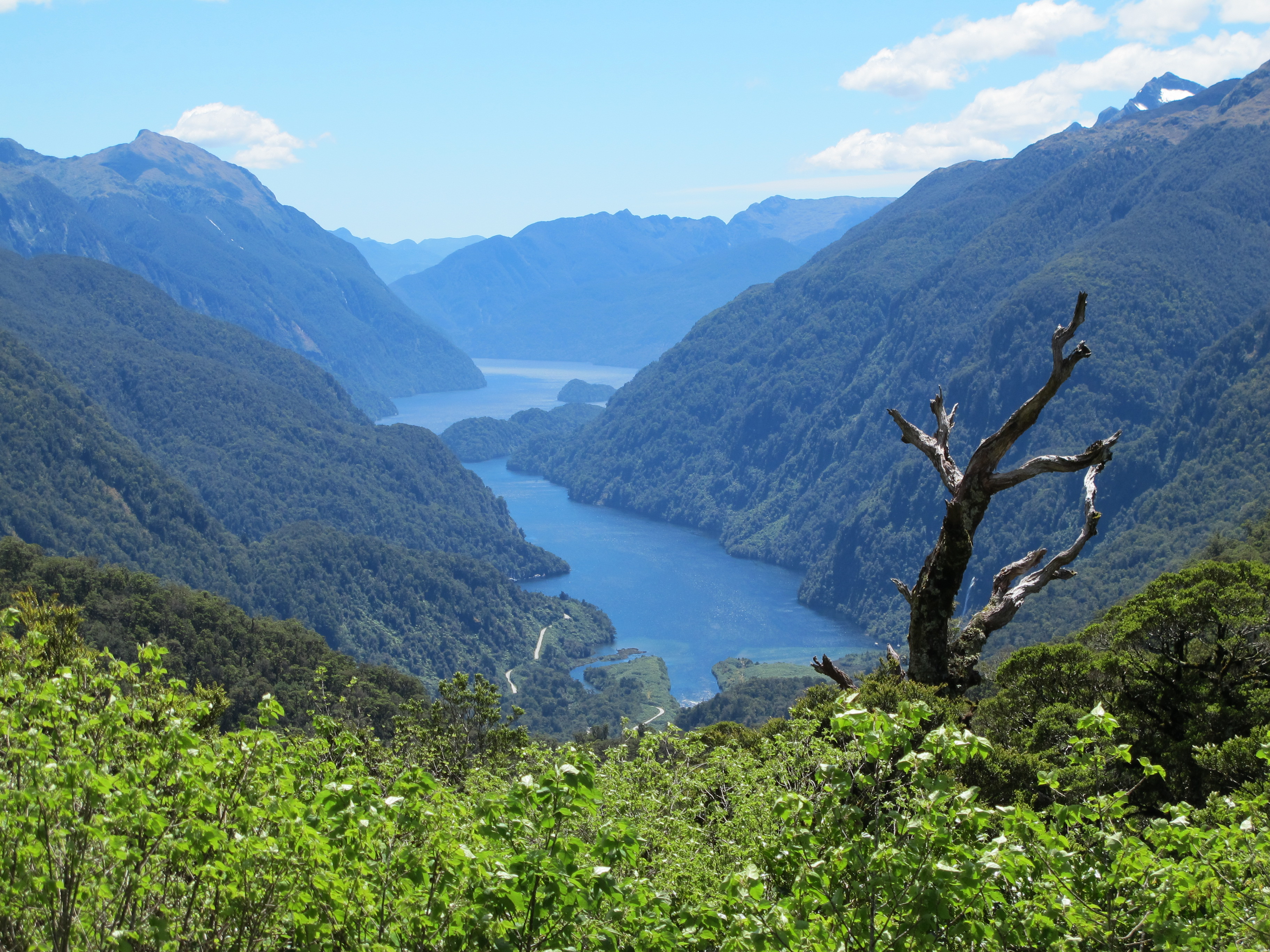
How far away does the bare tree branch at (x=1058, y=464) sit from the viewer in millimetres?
13742

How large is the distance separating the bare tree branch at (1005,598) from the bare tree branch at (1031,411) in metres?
1.29

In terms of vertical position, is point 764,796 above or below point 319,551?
above

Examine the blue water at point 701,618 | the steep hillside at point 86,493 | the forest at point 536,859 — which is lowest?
the blue water at point 701,618

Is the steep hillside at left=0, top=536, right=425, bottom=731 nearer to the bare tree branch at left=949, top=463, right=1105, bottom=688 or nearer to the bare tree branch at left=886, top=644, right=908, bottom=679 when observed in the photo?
the bare tree branch at left=886, top=644, right=908, bottom=679

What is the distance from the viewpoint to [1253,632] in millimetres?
21078

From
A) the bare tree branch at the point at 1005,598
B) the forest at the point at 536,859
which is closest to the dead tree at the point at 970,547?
the bare tree branch at the point at 1005,598

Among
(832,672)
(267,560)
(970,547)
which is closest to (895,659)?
(832,672)

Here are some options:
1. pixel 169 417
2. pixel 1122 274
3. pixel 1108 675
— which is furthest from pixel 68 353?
pixel 1108 675

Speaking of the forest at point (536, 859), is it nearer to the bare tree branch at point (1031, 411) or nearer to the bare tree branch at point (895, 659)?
the bare tree branch at point (1031, 411)

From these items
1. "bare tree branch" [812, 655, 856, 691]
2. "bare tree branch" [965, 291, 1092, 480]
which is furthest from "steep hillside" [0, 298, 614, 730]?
"bare tree branch" [965, 291, 1092, 480]

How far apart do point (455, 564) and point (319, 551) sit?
2119 centimetres

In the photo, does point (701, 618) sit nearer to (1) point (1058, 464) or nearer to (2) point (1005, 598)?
(2) point (1005, 598)

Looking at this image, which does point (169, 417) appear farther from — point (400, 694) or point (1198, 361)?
point (1198, 361)

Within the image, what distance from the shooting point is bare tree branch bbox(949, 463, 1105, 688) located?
49.0 ft
